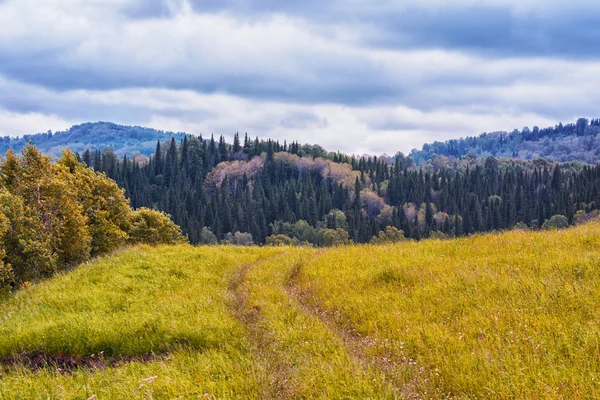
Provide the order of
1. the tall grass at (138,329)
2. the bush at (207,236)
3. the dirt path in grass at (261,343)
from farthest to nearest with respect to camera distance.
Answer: the bush at (207,236), the tall grass at (138,329), the dirt path in grass at (261,343)

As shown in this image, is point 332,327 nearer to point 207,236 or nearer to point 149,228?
point 149,228

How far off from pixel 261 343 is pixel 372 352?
108 inches

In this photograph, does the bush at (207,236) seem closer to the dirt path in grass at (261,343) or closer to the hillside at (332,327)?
the hillside at (332,327)

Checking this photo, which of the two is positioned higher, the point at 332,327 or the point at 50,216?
the point at 50,216

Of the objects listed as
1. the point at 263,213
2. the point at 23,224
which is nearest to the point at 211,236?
the point at 263,213

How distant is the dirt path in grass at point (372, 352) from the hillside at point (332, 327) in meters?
0.03

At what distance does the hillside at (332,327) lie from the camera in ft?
21.8

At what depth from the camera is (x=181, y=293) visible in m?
14.7

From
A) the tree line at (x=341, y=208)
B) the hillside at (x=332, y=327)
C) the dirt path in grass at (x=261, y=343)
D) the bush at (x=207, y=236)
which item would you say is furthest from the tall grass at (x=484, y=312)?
the bush at (x=207, y=236)

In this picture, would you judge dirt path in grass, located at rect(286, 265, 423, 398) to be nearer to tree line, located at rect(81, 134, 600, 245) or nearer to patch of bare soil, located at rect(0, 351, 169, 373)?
patch of bare soil, located at rect(0, 351, 169, 373)

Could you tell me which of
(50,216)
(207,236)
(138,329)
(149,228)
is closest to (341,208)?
(207,236)

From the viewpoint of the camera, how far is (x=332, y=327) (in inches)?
398

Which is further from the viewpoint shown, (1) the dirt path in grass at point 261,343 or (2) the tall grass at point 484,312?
(1) the dirt path in grass at point 261,343

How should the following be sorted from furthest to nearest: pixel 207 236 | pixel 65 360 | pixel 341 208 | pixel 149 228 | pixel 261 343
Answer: pixel 341 208, pixel 207 236, pixel 149 228, pixel 65 360, pixel 261 343
